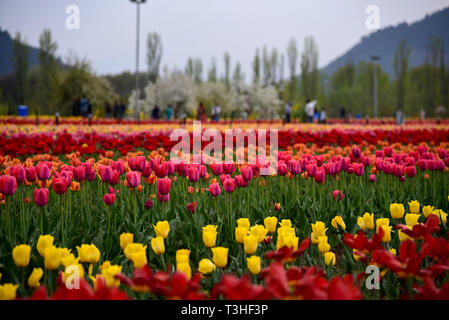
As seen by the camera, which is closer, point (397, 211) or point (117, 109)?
point (397, 211)

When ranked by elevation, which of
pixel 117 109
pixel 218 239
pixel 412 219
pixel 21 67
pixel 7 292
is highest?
pixel 21 67

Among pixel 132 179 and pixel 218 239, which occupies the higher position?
pixel 132 179

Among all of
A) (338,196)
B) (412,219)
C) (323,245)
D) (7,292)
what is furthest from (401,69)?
(7,292)

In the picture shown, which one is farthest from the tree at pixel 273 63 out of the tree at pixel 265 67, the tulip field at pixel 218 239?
the tulip field at pixel 218 239

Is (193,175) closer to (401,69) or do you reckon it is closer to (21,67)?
(21,67)

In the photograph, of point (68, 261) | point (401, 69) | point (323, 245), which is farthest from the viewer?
point (401, 69)

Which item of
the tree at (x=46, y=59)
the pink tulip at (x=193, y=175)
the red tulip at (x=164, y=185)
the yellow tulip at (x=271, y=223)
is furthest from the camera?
the tree at (x=46, y=59)

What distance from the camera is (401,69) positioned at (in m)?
50.0

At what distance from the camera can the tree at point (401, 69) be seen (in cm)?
4906

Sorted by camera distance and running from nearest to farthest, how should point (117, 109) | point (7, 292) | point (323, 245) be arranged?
1. point (7, 292)
2. point (323, 245)
3. point (117, 109)

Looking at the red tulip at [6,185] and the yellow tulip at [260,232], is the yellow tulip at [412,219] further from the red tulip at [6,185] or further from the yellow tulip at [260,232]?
the red tulip at [6,185]

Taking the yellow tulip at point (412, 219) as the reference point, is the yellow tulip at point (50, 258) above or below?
below

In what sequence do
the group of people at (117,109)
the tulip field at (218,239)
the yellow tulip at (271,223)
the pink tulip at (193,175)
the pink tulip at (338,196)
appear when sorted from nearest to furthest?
the tulip field at (218,239) → the yellow tulip at (271,223) → the pink tulip at (193,175) → the pink tulip at (338,196) → the group of people at (117,109)
